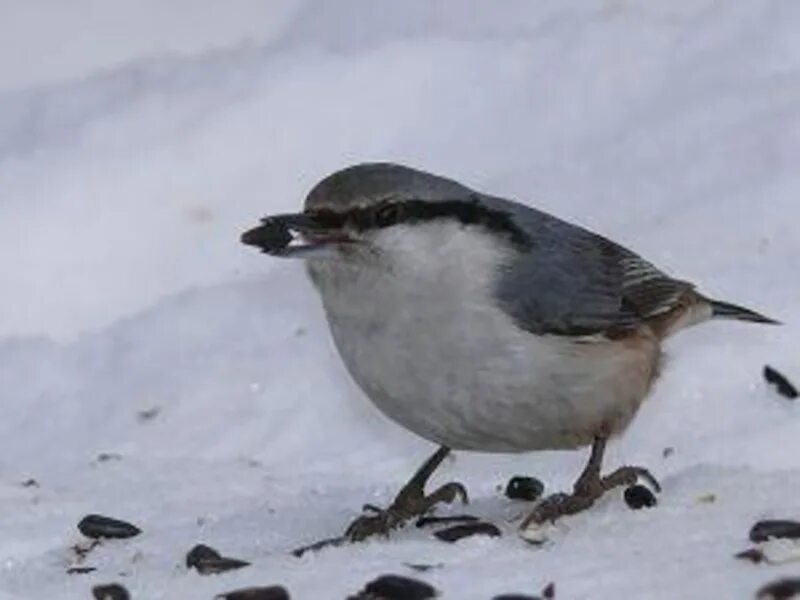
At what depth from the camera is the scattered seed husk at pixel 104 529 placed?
17.4 ft

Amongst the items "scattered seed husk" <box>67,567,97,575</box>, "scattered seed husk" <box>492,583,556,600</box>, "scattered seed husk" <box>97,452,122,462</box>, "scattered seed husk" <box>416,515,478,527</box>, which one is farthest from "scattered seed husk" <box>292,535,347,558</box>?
"scattered seed husk" <box>97,452,122,462</box>

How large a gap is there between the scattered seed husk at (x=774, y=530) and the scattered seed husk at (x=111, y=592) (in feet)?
3.33

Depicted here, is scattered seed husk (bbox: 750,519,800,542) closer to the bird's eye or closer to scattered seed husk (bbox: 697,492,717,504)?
scattered seed husk (bbox: 697,492,717,504)

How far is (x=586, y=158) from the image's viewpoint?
702cm

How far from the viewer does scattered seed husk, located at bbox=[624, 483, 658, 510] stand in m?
5.10

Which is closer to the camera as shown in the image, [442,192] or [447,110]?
[442,192]

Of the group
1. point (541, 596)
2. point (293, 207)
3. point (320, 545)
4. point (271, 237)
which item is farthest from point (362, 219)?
point (293, 207)

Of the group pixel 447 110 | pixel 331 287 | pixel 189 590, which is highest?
pixel 447 110

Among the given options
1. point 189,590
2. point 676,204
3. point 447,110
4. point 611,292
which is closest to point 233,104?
point 447,110

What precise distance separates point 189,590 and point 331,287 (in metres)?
0.56

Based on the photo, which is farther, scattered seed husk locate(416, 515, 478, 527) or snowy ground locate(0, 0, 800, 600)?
snowy ground locate(0, 0, 800, 600)

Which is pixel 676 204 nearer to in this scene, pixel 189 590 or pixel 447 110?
pixel 447 110

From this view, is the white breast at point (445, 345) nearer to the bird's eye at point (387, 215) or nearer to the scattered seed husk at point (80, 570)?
the bird's eye at point (387, 215)

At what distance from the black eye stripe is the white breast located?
Result: 2cm
